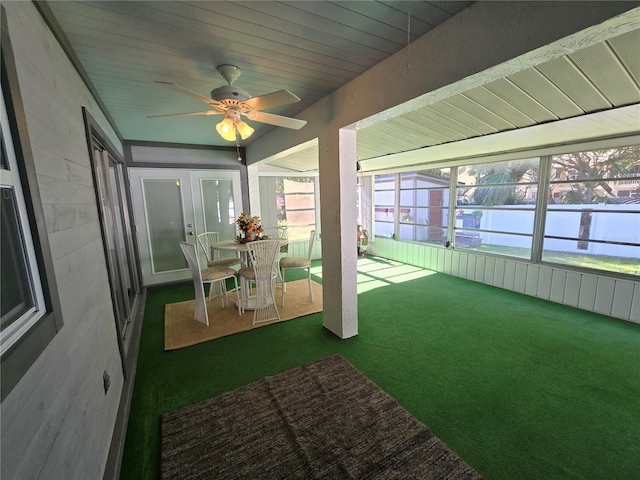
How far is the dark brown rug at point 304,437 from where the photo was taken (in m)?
1.49

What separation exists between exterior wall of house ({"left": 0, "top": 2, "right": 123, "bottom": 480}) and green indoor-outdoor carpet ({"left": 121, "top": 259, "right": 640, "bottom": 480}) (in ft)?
1.92

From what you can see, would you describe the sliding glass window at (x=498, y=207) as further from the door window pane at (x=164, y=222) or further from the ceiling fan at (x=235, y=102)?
the door window pane at (x=164, y=222)

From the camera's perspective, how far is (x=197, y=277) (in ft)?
10.3

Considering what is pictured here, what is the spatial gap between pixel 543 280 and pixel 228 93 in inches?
179

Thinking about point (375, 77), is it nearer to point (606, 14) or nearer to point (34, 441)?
point (606, 14)

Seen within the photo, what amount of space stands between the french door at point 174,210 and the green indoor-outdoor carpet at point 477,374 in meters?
1.21

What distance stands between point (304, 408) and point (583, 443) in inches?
67.1

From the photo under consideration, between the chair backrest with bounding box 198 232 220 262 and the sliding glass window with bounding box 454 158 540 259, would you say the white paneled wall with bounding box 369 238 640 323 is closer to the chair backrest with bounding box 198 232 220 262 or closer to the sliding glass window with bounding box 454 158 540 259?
the sliding glass window with bounding box 454 158 540 259

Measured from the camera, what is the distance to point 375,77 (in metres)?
2.12

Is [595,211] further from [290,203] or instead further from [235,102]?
[290,203]

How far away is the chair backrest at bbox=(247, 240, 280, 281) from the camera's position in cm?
305

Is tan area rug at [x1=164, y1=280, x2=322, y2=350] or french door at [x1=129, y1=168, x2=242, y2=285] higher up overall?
french door at [x1=129, y1=168, x2=242, y2=285]

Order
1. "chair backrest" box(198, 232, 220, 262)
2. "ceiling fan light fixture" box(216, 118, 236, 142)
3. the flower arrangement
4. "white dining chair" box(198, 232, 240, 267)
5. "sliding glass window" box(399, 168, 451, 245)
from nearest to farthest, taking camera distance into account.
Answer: "ceiling fan light fixture" box(216, 118, 236, 142)
the flower arrangement
"white dining chair" box(198, 232, 240, 267)
"chair backrest" box(198, 232, 220, 262)
"sliding glass window" box(399, 168, 451, 245)

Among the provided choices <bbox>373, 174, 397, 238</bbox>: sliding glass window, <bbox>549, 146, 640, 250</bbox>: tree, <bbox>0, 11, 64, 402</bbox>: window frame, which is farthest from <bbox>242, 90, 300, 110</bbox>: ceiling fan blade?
<bbox>373, 174, 397, 238</bbox>: sliding glass window
